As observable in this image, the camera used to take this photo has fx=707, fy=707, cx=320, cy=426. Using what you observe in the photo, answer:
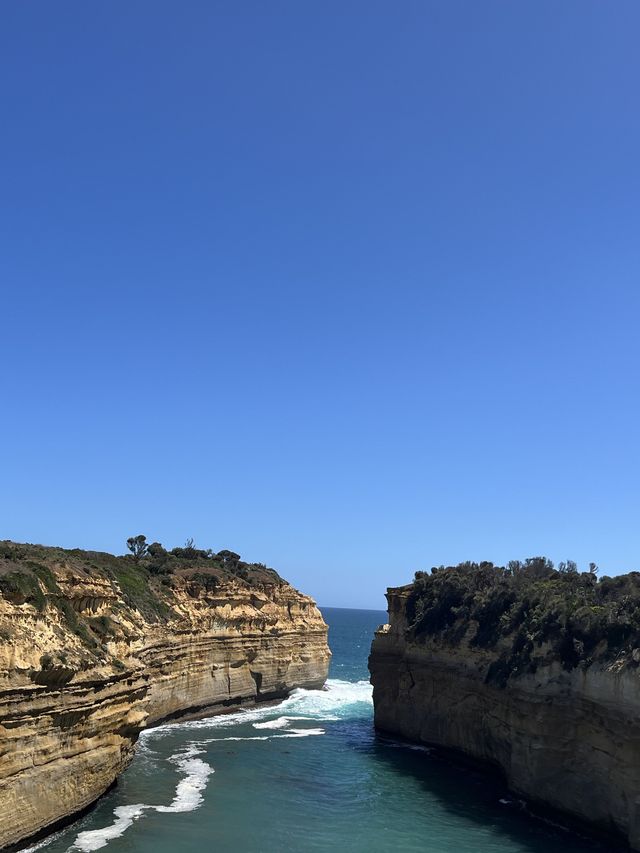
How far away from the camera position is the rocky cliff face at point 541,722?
981 inches

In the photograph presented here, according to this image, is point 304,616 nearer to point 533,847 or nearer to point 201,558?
point 201,558

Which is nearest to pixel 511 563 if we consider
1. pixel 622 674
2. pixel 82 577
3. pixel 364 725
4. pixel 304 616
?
pixel 364 725

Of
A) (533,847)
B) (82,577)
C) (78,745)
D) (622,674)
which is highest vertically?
(82,577)

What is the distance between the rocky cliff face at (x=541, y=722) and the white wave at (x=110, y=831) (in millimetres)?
15823

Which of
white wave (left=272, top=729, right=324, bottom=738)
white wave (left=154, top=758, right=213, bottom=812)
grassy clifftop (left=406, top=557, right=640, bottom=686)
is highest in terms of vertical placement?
grassy clifftop (left=406, top=557, right=640, bottom=686)

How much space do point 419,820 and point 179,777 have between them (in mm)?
10660

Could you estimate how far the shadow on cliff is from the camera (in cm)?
Result: 2514

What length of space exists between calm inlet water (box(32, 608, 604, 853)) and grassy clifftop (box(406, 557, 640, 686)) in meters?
6.21

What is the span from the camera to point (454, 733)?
3759cm

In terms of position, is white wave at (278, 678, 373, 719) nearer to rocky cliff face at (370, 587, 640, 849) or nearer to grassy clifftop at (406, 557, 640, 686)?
rocky cliff face at (370, 587, 640, 849)

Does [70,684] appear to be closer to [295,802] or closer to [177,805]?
[177,805]

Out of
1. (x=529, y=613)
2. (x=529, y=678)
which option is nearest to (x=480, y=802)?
(x=529, y=678)

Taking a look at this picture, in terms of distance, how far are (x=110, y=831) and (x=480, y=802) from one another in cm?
1547

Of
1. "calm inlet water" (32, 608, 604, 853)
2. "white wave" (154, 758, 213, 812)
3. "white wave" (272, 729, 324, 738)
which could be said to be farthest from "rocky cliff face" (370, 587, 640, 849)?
"white wave" (154, 758, 213, 812)
